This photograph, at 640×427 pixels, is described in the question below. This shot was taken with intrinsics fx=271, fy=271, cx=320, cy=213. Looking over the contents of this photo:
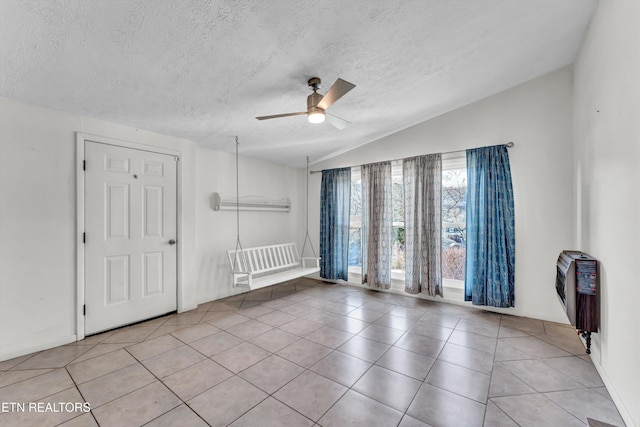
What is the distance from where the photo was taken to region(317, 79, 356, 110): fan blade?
2115 mm

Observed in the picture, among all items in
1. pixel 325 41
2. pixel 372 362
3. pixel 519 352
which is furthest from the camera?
pixel 519 352

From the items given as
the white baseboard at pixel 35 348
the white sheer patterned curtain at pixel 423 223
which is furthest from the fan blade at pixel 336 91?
the white baseboard at pixel 35 348

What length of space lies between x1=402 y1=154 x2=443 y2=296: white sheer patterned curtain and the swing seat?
162 centimetres

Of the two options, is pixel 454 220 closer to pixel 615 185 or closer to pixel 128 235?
pixel 615 185

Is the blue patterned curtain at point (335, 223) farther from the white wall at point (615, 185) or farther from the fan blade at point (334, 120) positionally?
the white wall at point (615, 185)

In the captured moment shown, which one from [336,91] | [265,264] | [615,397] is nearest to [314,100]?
[336,91]

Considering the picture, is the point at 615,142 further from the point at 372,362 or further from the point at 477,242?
the point at 372,362

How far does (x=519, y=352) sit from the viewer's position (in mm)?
2623

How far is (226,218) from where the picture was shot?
4492 mm

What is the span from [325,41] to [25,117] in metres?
2.93

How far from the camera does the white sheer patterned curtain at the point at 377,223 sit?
14.9 ft

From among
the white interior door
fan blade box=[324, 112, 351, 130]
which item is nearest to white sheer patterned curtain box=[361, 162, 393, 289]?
fan blade box=[324, 112, 351, 130]

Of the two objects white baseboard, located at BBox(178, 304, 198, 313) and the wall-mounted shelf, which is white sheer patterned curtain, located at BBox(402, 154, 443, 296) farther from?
white baseboard, located at BBox(178, 304, 198, 313)

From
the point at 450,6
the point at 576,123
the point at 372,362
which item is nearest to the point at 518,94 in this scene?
the point at 576,123
